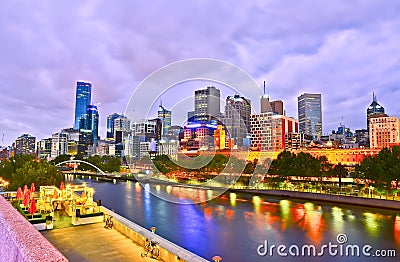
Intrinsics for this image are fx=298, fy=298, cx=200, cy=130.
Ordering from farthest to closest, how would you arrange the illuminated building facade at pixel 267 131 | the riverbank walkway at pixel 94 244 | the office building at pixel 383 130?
1. the illuminated building facade at pixel 267 131
2. the office building at pixel 383 130
3. the riverbank walkway at pixel 94 244

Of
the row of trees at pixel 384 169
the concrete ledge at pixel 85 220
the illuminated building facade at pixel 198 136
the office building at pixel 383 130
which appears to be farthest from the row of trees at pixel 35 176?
the office building at pixel 383 130

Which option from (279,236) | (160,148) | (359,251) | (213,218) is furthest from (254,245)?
(160,148)

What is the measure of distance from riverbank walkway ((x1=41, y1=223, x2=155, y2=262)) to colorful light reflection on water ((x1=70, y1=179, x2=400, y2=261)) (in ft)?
20.1

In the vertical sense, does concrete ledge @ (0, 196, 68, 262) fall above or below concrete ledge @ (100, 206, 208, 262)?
above

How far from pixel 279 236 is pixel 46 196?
582 inches

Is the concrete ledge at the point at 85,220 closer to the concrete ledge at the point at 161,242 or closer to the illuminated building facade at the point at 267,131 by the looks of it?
the concrete ledge at the point at 161,242

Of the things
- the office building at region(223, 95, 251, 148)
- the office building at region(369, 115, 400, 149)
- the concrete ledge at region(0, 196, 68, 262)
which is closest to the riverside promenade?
the concrete ledge at region(0, 196, 68, 262)

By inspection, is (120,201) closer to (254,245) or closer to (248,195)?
(248,195)

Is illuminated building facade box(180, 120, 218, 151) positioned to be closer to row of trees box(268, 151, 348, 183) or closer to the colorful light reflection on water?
row of trees box(268, 151, 348, 183)

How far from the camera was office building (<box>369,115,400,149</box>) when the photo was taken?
362ft

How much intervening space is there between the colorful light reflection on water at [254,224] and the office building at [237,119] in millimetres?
69853

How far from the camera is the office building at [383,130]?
110 metres

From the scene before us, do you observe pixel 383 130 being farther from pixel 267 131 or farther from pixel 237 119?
pixel 237 119

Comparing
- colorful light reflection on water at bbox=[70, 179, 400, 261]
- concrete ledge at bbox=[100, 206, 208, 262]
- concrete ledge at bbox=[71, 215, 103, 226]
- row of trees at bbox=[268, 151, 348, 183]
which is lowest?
colorful light reflection on water at bbox=[70, 179, 400, 261]
